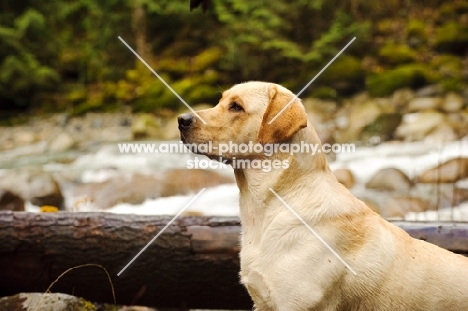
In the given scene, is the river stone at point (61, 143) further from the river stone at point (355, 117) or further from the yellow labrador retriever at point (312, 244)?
the yellow labrador retriever at point (312, 244)

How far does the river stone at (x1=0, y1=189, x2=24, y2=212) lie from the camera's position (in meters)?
9.78

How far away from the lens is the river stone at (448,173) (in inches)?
460

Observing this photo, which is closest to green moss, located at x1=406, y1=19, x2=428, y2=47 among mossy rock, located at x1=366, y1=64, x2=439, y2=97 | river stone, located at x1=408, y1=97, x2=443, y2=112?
mossy rock, located at x1=366, y1=64, x2=439, y2=97

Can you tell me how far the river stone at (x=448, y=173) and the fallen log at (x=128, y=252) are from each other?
304 inches

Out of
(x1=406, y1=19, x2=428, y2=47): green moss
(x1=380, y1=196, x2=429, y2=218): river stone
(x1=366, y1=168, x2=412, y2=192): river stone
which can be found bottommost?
(x1=380, y1=196, x2=429, y2=218): river stone

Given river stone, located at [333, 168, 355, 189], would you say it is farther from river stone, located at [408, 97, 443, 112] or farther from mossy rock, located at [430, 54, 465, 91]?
mossy rock, located at [430, 54, 465, 91]

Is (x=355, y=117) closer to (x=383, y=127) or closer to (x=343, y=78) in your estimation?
(x=383, y=127)

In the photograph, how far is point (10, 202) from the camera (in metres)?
9.93

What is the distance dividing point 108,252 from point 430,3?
77.7 ft

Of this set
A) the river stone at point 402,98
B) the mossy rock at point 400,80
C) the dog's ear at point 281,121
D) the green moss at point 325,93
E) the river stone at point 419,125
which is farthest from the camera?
the green moss at point 325,93

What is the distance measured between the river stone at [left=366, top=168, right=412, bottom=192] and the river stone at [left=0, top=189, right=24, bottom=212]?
7478 mm

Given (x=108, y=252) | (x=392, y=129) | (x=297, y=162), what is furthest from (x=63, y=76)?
(x=297, y=162)

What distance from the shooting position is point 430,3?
24.2m

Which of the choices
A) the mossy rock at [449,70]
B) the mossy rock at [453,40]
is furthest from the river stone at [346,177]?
the mossy rock at [453,40]
